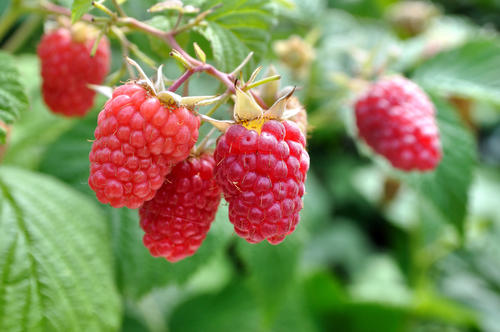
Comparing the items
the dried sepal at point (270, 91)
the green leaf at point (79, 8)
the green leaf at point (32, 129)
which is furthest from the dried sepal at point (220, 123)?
the green leaf at point (32, 129)

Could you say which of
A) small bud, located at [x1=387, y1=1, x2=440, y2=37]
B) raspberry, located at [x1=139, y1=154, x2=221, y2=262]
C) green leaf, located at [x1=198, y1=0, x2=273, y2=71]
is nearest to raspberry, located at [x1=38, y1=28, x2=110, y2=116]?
green leaf, located at [x1=198, y1=0, x2=273, y2=71]

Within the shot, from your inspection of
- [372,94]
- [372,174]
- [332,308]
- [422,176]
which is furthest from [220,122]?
[372,174]

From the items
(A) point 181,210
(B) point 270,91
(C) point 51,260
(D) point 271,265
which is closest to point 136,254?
(C) point 51,260

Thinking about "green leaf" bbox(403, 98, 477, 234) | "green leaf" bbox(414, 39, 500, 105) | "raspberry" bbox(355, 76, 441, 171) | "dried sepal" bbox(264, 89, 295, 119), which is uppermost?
"dried sepal" bbox(264, 89, 295, 119)

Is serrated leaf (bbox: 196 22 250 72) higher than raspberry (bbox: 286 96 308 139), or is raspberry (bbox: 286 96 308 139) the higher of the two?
serrated leaf (bbox: 196 22 250 72)

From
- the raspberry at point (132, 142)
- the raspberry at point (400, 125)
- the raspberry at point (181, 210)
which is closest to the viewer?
the raspberry at point (132, 142)

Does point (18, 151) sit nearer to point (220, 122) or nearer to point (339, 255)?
point (220, 122)

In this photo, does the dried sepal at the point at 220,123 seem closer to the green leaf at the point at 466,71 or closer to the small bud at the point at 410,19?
the green leaf at the point at 466,71

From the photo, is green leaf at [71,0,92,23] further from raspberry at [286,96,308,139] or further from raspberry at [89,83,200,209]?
raspberry at [286,96,308,139]
